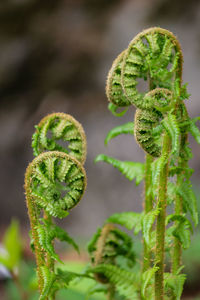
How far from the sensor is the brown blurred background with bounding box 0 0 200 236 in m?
7.03

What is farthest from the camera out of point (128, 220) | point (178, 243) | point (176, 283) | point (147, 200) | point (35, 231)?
point (128, 220)

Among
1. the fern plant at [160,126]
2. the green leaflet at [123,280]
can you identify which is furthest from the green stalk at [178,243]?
the green leaflet at [123,280]

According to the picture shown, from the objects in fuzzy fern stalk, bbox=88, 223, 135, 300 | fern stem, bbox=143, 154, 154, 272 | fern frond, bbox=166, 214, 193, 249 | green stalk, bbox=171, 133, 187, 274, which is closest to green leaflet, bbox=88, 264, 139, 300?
fuzzy fern stalk, bbox=88, 223, 135, 300

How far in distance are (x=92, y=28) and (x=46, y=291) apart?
6.48 metres

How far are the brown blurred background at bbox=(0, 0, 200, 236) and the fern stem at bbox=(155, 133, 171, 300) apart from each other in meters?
5.27

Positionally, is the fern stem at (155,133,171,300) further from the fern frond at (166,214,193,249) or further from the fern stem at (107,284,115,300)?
the fern stem at (107,284,115,300)

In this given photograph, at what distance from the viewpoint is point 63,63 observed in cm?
758

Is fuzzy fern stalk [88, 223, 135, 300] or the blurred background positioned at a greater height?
the blurred background

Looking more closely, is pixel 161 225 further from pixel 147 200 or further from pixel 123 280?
pixel 123 280

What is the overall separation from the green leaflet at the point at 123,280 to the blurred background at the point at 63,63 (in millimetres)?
4958

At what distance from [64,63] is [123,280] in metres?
6.05

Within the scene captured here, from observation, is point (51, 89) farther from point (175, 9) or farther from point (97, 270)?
point (97, 270)

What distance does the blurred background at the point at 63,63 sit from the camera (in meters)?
7.03

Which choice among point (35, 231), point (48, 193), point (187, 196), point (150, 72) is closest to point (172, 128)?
point (150, 72)
